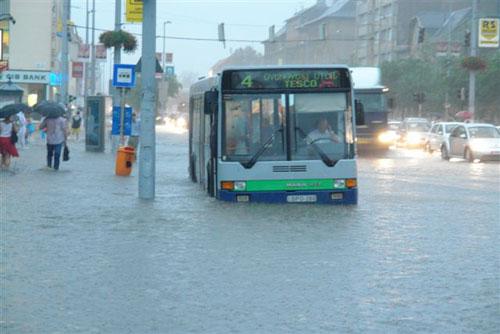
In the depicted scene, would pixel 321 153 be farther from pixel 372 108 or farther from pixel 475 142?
pixel 372 108

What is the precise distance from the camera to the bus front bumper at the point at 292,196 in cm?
2136

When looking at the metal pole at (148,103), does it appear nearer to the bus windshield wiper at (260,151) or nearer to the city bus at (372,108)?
the bus windshield wiper at (260,151)

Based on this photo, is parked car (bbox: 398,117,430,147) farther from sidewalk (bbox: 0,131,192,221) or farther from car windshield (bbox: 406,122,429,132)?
sidewalk (bbox: 0,131,192,221)

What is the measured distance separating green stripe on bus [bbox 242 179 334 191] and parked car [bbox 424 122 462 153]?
100ft

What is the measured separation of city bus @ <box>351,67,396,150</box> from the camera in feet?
160

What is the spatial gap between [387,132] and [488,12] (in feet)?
229

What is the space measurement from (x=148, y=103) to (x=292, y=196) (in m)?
3.43

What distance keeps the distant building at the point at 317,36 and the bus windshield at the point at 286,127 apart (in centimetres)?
9963

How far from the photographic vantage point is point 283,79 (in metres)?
21.7

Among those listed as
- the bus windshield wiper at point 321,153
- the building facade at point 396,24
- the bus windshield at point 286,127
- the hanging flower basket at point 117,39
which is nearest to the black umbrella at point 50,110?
the bus windshield at point 286,127

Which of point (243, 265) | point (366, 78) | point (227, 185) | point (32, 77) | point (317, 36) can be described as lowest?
point (243, 265)

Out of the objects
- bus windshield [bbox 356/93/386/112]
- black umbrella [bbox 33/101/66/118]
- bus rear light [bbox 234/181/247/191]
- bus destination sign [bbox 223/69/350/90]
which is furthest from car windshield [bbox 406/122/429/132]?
bus rear light [bbox 234/181/247/191]

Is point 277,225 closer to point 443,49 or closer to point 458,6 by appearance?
point 443,49

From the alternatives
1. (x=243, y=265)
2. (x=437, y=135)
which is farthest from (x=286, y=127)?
(x=437, y=135)
